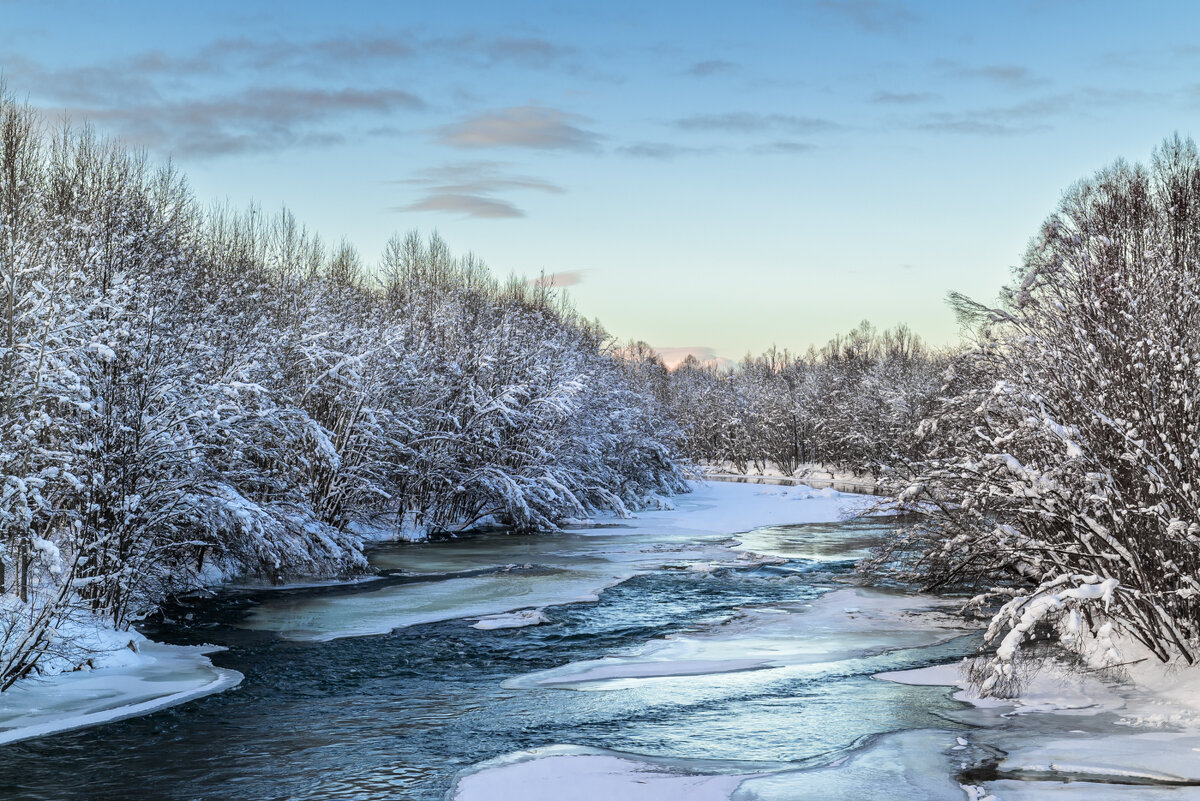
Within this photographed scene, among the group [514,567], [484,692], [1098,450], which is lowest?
[484,692]

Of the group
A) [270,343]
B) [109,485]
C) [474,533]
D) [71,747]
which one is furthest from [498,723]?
[474,533]

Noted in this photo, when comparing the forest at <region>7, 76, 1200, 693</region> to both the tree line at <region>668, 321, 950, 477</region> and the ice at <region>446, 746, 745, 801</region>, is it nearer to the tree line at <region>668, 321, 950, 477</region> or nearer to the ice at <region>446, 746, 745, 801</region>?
the ice at <region>446, 746, 745, 801</region>

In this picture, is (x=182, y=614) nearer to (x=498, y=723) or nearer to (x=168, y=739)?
(x=168, y=739)

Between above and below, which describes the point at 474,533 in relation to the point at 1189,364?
below

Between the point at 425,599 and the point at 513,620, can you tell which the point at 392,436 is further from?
the point at 513,620

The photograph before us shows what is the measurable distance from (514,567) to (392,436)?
6990 millimetres

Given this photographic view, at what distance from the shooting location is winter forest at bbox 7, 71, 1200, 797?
10.2 meters

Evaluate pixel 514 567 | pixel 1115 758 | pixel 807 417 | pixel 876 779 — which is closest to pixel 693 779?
pixel 876 779

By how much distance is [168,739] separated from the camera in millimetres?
9391

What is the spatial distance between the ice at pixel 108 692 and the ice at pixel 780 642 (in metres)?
3.50

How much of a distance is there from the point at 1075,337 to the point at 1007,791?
5.38m

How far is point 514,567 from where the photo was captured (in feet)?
70.0

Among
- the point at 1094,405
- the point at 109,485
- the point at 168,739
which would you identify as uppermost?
the point at 1094,405

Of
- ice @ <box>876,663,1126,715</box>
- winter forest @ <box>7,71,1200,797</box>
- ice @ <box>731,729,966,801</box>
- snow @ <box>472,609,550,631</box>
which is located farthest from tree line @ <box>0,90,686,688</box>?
ice @ <box>876,663,1126,715</box>
